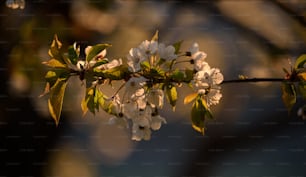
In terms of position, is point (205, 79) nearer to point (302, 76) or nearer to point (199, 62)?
point (199, 62)

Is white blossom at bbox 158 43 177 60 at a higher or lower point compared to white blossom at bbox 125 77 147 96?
higher

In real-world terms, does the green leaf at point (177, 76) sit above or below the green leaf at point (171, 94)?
above

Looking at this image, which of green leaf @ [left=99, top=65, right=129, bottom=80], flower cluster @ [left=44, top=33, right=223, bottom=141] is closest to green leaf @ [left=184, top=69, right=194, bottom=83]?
flower cluster @ [left=44, top=33, right=223, bottom=141]

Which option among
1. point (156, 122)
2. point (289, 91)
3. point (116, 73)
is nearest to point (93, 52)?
point (116, 73)

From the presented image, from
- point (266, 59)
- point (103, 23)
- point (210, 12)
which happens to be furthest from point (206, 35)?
point (103, 23)

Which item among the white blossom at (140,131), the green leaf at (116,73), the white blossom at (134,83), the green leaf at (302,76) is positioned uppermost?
the green leaf at (302,76)

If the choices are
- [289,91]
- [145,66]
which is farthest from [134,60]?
[289,91]

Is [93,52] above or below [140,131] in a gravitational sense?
above

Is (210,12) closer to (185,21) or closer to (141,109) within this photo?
(185,21)

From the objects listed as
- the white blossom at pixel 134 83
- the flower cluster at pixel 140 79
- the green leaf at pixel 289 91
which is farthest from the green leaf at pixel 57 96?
the green leaf at pixel 289 91

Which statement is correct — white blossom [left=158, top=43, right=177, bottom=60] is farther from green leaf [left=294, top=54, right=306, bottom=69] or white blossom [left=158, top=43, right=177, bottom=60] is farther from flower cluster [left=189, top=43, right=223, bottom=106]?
green leaf [left=294, top=54, right=306, bottom=69]

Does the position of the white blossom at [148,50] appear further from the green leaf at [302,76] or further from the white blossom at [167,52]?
the green leaf at [302,76]

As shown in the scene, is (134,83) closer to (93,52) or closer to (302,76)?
(93,52)

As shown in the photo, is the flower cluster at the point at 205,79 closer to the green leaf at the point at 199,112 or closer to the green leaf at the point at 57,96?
the green leaf at the point at 199,112
